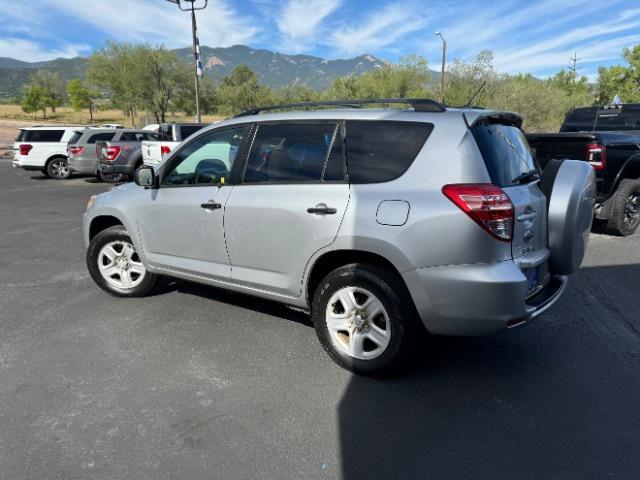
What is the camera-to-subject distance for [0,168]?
18.2 metres

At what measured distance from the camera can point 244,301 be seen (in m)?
4.32

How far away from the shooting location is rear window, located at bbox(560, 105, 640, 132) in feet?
32.5

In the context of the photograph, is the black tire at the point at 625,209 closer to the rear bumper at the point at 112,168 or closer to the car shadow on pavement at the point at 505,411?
the car shadow on pavement at the point at 505,411

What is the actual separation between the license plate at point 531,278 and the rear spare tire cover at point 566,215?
285 millimetres

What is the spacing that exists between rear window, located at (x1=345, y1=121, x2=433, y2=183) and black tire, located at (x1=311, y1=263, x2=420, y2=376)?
610 millimetres

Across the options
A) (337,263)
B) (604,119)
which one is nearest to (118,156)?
(337,263)

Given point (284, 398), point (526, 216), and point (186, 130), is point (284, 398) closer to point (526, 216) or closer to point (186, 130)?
point (526, 216)

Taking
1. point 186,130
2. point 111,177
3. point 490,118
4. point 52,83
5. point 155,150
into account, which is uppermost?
point 52,83

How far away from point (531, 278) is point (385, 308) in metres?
0.93

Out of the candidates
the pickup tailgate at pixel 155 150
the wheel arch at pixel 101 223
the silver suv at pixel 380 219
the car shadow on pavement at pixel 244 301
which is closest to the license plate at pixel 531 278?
the silver suv at pixel 380 219

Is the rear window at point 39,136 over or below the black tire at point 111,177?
over

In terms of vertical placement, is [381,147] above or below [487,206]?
above

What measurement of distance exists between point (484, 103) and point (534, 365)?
117ft

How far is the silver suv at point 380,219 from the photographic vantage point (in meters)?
2.55
